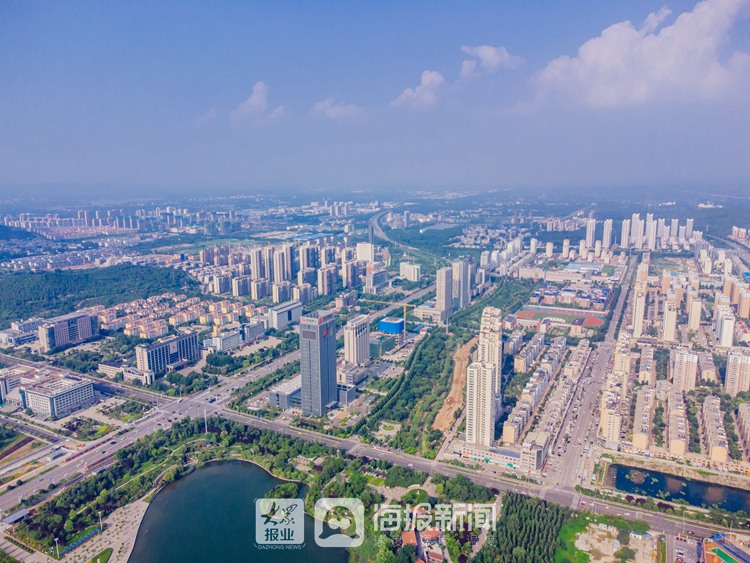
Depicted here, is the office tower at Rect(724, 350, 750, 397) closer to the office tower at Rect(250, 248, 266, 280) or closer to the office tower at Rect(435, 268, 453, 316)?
the office tower at Rect(435, 268, 453, 316)

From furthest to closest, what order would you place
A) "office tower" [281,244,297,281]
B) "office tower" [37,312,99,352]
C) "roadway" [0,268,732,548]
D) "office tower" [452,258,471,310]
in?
"office tower" [281,244,297,281]
"office tower" [452,258,471,310]
"office tower" [37,312,99,352]
"roadway" [0,268,732,548]

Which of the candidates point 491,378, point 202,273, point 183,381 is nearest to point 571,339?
point 491,378

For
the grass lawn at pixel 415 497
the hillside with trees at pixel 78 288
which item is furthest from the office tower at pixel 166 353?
the grass lawn at pixel 415 497

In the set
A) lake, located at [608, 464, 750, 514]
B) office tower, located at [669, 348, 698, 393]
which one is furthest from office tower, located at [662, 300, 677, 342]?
lake, located at [608, 464, 750, 514]

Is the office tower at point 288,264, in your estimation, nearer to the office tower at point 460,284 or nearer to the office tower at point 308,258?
the office tower at point 308,258

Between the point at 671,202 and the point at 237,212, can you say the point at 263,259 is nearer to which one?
the point at 237,212

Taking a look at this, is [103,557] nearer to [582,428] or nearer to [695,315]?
[582,428]

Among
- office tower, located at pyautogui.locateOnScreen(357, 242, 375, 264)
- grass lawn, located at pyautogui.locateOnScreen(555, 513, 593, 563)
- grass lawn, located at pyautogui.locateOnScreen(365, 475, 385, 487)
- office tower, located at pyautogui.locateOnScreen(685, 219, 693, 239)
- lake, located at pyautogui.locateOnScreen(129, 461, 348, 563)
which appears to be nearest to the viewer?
grass lawn, located at pyautogui.locateOnScreen(555, 513, 593, 563)
